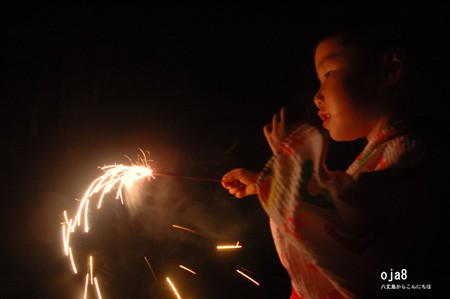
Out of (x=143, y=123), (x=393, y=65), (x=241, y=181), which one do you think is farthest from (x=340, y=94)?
(x=143, y=123)

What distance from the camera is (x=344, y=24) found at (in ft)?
3.63

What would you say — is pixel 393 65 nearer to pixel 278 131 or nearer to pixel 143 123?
pixel 278 131

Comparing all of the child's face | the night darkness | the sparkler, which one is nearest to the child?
the child's face

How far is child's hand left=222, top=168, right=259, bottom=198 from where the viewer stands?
4.51 feet

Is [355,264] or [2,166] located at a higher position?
[2,166]

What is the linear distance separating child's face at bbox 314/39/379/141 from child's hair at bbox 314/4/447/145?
0.03 metres

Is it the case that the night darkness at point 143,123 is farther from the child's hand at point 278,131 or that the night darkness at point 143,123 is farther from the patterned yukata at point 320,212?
the patterned yukata at point 320,212

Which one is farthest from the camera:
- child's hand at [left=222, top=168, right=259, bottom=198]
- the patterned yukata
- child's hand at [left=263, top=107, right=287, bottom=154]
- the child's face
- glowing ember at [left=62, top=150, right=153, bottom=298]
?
glowing ember at [left=62, top=150, right=153, bottom=298]

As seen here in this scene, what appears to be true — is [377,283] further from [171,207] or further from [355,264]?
[171,207]

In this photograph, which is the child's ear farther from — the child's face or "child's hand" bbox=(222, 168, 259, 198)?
"child's hand" bbox=(222, 168, 259, 198)

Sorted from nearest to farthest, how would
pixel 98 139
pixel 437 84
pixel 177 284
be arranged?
pixel 437 84, pixel 98 139, pixel 177 284

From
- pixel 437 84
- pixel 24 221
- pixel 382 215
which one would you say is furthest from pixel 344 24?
pixel 24 221

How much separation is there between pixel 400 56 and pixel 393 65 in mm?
35

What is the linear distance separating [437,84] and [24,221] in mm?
1960
